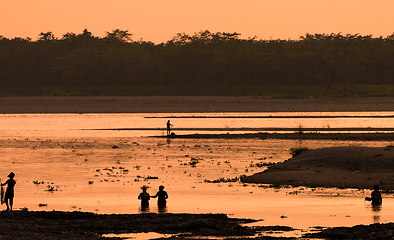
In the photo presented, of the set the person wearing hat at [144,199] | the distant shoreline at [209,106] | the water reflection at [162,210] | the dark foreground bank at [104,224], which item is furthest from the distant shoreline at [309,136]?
the distant shoreline at [209,106]

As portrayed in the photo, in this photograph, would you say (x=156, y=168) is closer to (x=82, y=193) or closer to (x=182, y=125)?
(x=82, y=193)

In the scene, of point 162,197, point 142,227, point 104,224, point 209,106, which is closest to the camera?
point 142,227

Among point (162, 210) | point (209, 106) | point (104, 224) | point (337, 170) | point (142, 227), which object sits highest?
point (209, 106)

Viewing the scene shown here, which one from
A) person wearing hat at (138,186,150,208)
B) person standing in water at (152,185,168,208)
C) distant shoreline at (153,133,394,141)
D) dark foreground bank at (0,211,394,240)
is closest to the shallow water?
person standing in water at (152,185,168,208)

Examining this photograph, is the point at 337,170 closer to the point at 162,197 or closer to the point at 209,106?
the point at 162,197

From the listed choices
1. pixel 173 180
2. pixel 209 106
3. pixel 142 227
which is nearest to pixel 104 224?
pixel 142 227

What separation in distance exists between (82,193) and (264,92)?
533 feet

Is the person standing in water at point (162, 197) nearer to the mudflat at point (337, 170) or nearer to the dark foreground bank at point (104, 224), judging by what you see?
the dark foreground bank at point (104, 224)

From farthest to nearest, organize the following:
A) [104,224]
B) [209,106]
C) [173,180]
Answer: [209,106] < [173,180] < [104,224]

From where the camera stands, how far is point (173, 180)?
30734mm

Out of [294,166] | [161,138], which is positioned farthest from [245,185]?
[161,138]

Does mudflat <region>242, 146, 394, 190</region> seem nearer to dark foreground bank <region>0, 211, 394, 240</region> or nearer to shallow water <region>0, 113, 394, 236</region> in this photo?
shallow water <region>0, 113, 394, 236</region>

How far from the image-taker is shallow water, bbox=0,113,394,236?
2222 centimetres

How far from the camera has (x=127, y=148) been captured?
48.1m
